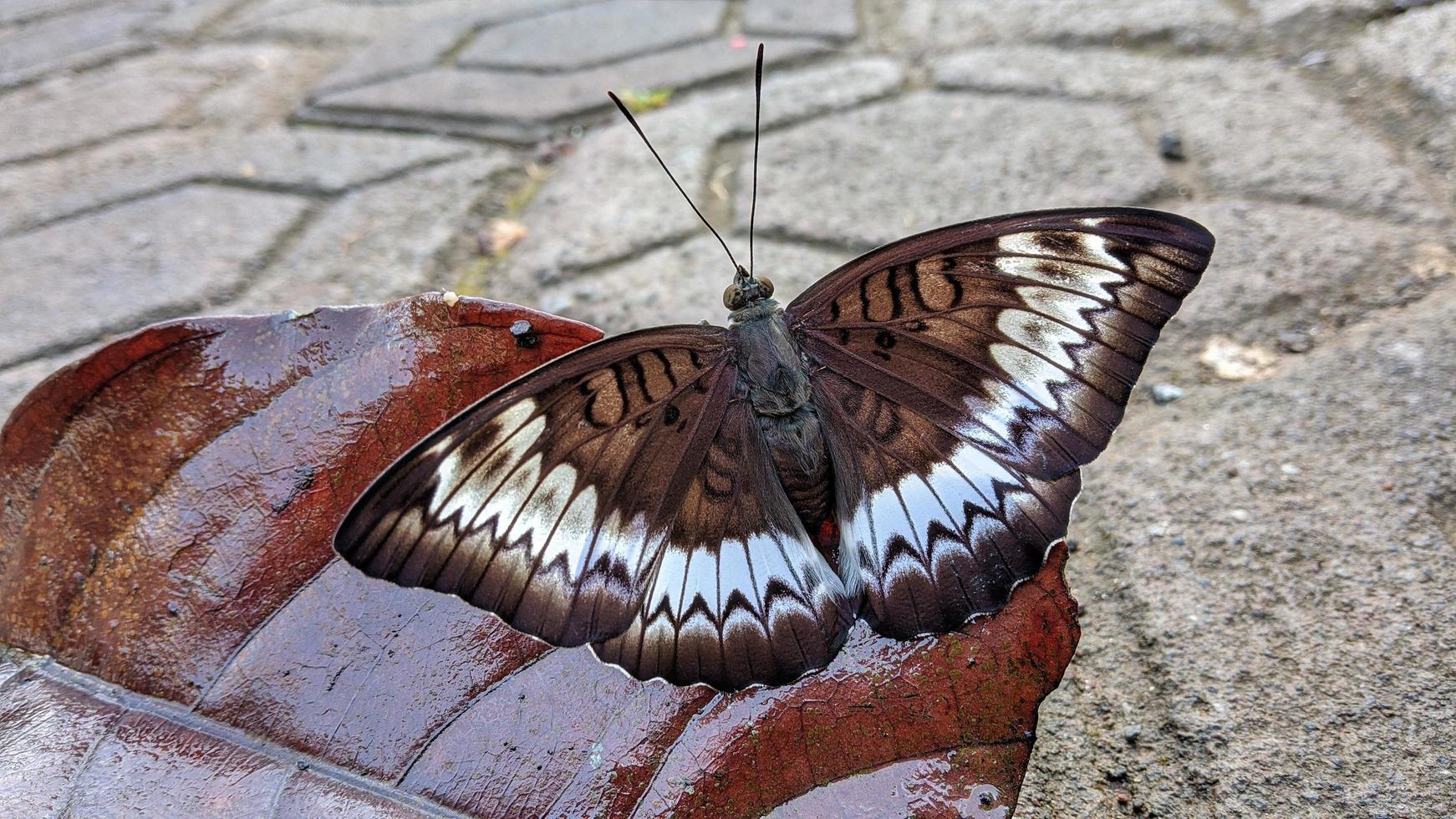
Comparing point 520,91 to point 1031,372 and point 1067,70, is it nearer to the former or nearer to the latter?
point 1067,70

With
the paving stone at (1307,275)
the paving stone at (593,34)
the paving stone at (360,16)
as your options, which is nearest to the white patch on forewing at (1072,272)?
the paving stone at (1307,275)

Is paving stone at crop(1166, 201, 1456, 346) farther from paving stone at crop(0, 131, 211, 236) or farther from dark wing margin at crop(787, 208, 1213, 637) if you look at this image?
A: paving stone at crop(0, 131, 211, 236)

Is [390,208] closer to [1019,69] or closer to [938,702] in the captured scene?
[1019,69]

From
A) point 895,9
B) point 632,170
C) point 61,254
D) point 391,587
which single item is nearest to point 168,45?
point 61,254

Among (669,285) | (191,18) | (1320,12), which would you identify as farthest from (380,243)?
(1320,12)

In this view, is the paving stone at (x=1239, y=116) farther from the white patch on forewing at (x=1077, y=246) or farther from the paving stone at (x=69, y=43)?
the paving stone at (x=69, y=43)

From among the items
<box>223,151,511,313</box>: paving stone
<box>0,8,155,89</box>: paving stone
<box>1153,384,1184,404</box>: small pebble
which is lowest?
<box>1153,384,1184,404</box>: small pebble

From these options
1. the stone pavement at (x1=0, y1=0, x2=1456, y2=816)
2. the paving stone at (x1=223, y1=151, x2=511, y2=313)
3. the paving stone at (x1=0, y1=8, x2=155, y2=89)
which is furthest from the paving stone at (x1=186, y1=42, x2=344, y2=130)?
the paving stone at (x1=223, y1=151, x2=511, y2=313)
